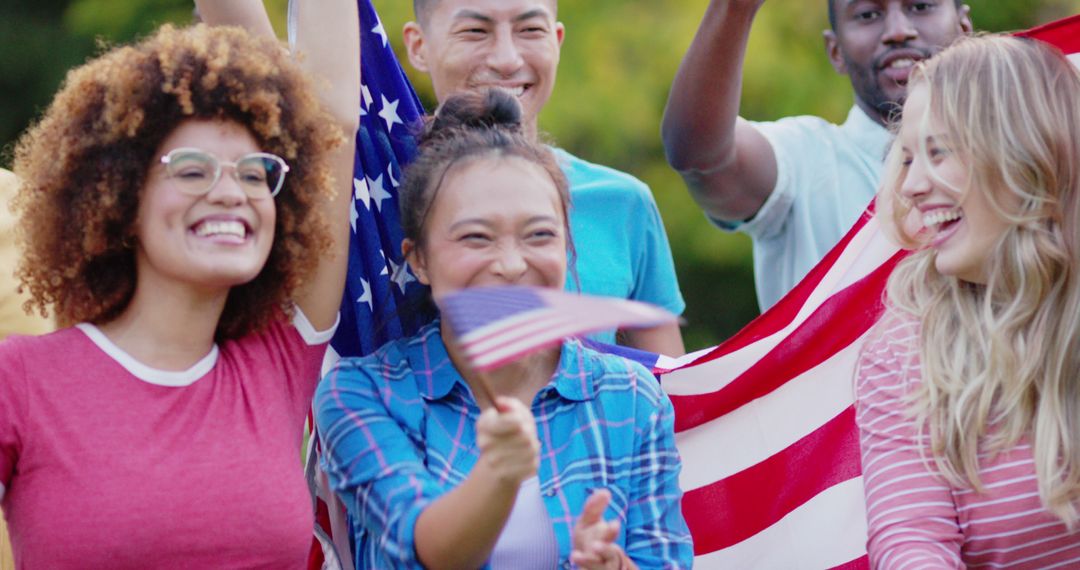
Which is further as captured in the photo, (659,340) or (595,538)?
(659,340)

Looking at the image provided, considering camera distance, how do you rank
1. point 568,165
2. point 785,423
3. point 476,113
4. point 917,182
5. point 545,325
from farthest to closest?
point 568,165
point 785,423
point 476,113
point 917,182
point 545,325

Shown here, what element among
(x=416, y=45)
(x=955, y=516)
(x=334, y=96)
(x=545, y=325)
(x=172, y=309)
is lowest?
(x=955, y=516)

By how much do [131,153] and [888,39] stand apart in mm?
2561

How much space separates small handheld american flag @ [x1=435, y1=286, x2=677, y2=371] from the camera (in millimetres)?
2656

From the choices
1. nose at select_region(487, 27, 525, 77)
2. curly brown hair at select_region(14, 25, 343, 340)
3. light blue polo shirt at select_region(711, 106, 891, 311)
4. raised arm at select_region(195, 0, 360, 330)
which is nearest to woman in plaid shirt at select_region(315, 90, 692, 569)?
raised arm at select_region(195, 0, 360, 330)

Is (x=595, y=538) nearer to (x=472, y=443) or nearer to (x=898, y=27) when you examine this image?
(x=472, y=443)

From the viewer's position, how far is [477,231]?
334 cm

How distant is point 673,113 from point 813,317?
2.90 feet

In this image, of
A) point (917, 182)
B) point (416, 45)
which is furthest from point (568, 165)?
point (917, 182)

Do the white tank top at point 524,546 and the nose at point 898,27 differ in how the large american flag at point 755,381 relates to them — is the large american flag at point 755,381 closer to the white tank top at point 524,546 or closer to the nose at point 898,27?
the white tank top at point 524,546

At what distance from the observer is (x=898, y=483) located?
10.7 feet

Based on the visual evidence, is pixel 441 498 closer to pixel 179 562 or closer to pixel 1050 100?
pixel 179 562

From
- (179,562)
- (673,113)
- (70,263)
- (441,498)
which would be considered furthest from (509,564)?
(673,113)

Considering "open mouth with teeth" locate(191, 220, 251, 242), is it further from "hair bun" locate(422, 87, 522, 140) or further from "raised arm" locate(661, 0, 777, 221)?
"raised arm" locate(661, 0, 777, 221)
